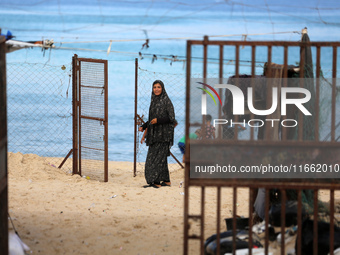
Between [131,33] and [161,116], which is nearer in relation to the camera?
[161,116]

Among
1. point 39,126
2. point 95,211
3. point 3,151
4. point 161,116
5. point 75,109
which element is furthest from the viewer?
point 39,126

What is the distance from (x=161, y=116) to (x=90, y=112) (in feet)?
4.46

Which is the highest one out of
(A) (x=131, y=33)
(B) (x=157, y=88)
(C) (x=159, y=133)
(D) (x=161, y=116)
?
(A) (x=131, y=33)

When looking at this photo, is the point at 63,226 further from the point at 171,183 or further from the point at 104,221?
the point at 171,183

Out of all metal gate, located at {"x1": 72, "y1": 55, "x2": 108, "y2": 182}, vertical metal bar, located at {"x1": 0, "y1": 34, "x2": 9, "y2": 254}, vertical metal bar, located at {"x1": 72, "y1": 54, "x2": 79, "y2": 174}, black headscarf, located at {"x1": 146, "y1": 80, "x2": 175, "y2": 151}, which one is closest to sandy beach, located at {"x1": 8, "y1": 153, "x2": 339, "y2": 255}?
vertical metal bar, located at {"x1": 72, "y1": 54, "x2": 79, "y2": 174}

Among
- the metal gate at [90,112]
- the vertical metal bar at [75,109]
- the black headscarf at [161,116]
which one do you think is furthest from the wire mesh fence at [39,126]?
the black headscarf at [161,116]

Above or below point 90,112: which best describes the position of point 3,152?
below

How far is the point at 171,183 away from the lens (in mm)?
9023

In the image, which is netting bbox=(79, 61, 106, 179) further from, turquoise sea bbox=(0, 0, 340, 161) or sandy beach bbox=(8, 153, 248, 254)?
turquoise sea bbox=(0, 0, 340, 161)

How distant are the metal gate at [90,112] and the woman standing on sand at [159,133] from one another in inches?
31.3

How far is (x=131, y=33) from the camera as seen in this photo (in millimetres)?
39719

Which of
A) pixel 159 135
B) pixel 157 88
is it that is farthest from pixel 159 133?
pixel 157 88

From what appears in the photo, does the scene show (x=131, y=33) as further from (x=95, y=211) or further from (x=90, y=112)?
(x=95, y=211)

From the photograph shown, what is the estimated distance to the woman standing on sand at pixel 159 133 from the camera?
8.39 meters
